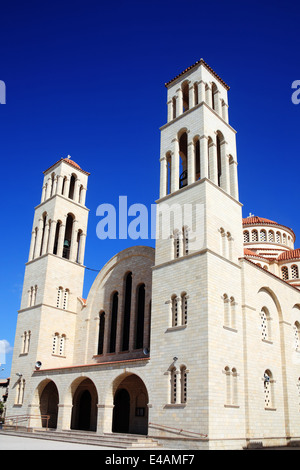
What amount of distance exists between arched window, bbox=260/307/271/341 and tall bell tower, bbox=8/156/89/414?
14.7m

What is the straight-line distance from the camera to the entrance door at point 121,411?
26281 millimetres

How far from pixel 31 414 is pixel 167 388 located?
12.0 m

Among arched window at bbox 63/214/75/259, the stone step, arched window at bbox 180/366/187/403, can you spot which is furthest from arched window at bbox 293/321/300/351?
arched window at bbox 63/214/75/259

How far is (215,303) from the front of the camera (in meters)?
21.2

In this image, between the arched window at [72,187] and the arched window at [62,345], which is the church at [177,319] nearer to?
the arched window at [62,345]

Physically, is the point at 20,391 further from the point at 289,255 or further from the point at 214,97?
the point at 214,97

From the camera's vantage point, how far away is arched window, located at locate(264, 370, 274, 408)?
22.9m

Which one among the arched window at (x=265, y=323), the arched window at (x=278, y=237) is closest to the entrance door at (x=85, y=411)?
the arched window at (x=265, y=323)

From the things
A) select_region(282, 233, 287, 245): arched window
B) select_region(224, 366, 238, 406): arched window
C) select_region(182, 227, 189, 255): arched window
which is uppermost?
select_region(282, 233, 287, 245): arched window

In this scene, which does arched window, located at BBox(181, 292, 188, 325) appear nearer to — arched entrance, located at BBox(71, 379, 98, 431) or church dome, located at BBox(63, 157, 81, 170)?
arched entrance, located at BBox(71, 379, 98, 431)

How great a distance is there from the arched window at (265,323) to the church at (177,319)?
6 centimetres
